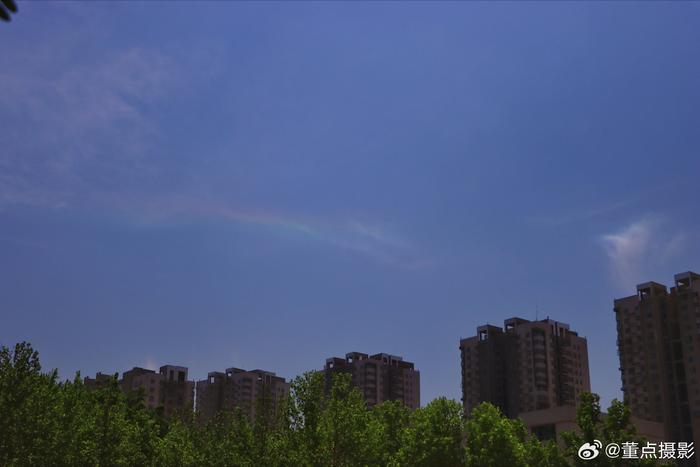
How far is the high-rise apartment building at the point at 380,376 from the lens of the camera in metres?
146

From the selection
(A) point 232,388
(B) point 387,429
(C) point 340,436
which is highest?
(A) point 232,388

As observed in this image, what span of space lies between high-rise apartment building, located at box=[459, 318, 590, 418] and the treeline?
3144 inches

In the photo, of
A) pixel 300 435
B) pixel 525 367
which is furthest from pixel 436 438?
pixel 525 367

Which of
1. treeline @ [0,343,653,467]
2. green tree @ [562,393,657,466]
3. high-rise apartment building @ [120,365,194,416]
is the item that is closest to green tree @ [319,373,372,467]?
treeline @ [0,343,653,467]

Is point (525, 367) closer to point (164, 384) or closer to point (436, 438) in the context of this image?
point (164, 384)

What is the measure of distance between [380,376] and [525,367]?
110ft

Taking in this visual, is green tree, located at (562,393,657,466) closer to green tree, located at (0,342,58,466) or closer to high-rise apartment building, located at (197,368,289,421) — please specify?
green tree, located at (0,342,58,466)

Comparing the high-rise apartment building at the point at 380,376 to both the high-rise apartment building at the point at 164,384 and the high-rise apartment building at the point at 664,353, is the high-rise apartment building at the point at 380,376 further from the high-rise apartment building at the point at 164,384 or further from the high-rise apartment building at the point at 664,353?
the high-rise apartment building at the point at 664,353

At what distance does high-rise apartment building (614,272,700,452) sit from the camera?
4031 inches

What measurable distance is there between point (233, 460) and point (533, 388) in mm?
90254

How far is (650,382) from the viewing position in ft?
352

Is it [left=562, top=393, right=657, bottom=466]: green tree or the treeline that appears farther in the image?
the treeline

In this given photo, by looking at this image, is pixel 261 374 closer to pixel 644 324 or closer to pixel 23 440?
pixel 644 324

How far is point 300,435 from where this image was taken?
38625mm
